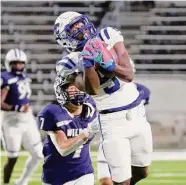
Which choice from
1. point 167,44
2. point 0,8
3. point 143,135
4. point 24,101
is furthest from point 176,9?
point 143,135

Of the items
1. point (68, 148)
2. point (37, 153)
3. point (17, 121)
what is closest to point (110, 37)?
point (68, 148)

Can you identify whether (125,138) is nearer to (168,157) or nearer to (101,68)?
(101,68)

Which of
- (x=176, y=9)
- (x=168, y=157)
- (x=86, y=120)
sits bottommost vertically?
(x=168, y=157)

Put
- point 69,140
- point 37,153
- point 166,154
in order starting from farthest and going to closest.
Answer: point 166,154, point 37,153, point 69,140

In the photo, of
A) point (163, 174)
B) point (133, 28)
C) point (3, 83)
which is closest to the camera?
point (3, 83)

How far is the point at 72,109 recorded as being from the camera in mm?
4426

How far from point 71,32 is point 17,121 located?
3.28 metres

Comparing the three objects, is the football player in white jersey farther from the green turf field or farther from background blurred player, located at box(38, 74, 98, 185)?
the green turf field

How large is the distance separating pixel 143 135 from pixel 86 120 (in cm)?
44

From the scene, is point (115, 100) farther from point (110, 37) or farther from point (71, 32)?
point (71, 32)

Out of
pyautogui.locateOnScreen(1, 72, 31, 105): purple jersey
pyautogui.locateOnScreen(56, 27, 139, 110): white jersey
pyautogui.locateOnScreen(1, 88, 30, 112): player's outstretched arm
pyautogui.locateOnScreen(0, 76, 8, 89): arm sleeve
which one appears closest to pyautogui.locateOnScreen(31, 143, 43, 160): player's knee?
pyautogui.locateOnScreen(1, 88, 30, 112): player's outstretched arm

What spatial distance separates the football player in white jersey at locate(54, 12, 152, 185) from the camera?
14.4ft

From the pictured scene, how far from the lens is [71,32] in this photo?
4.45 meters

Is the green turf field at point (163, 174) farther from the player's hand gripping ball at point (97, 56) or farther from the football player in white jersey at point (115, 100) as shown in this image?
the player's hand gripping ball at point (97, 56)
